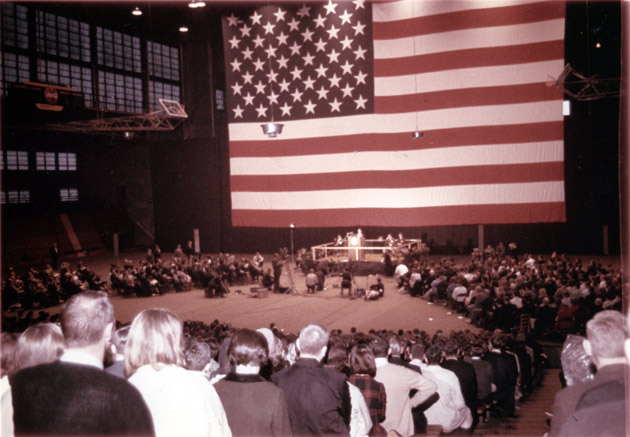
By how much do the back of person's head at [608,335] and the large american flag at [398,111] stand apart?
7.65m

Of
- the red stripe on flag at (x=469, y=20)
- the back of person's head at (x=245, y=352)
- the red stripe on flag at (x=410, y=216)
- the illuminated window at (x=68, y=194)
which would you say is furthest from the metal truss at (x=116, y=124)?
the back of person's head at (x=245, y=352)

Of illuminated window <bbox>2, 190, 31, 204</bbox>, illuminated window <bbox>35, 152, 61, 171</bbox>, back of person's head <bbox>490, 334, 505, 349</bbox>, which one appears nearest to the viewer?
back of person's head <bbox>490, 334, 505, 349</bbox>

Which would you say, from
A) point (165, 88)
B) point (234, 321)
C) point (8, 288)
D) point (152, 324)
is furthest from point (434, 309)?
point (165, 88)

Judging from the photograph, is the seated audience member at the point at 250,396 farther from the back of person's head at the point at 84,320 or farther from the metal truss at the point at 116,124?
the metal truss at the point at 116,124

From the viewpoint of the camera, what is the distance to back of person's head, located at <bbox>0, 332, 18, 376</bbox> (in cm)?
275

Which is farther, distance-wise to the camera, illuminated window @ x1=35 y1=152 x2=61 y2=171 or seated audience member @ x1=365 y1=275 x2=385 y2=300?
illuminated window @ x1=35 y1=152 x2=61 y2=171

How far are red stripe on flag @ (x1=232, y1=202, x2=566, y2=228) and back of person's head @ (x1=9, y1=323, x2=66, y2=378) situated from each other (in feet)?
25.4

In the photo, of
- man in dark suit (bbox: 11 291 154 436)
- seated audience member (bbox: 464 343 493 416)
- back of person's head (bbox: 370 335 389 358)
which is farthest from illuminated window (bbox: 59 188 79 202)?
man in dark suit (bbox: 11 291 154 436)

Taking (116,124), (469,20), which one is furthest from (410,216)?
(116,124)

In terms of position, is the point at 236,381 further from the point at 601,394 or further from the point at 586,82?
the point at 586,82

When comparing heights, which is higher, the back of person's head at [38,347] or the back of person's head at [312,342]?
the back of person's head at [38,347]

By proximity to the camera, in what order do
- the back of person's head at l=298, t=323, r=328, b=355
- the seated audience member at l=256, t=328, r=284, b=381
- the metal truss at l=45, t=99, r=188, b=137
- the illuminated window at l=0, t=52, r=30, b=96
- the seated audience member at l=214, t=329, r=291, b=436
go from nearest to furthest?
1. the seated audience member at l=214, t=329, r=291, b=436
2. the back of person's head at l=298, t=323, r=328, b=355
3. the seated audience member at l=256, t=328, r=284, b=381
4. the illuminated window at l=0, t=52, r=30, b=96
5. the metal truss at l=45, t=99, r=188, b=137

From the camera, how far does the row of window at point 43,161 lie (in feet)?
80.7

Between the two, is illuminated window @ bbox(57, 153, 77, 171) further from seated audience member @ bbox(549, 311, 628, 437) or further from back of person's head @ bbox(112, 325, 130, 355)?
seated audience member @ bbox(549, 311, 628, 437)
